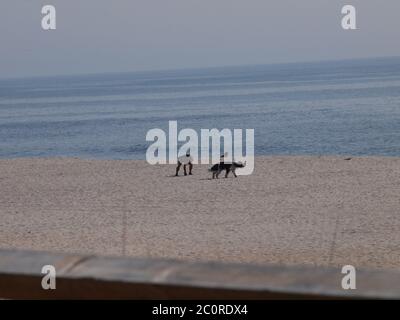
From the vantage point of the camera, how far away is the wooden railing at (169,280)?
1.43 meters

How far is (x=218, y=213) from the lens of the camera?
16.3 metres

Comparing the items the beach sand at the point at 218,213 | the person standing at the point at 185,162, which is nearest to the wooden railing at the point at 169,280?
the beach sand at the point at 218,213

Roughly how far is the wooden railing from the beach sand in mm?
8526

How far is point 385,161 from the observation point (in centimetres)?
2778

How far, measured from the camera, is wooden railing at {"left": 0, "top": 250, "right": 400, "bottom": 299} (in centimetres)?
143

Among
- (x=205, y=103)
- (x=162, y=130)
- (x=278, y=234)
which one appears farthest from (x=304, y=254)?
(x=205, y=103)

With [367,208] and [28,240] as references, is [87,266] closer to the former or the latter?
[28,240]

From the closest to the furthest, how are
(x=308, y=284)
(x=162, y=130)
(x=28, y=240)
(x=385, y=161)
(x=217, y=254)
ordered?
(x=308, y=284) → (x=217, y=254) → (x=28, y=240) → (x=385, y=161) → (x=162, y=130)

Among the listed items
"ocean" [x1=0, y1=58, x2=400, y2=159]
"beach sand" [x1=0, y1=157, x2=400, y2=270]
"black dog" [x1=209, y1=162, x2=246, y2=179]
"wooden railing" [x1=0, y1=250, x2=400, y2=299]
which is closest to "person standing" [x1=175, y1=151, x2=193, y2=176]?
"beach sand" [x1=0, y1=157, x2=400, y2=270]

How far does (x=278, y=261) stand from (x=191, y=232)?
11.6ft

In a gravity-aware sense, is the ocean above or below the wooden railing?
above

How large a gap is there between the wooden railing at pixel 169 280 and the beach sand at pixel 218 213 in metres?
8.53

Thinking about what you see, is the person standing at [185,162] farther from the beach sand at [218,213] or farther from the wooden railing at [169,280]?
the wooden railing at [169,280]

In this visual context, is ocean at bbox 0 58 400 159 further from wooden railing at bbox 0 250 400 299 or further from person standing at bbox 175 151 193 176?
wooden railing at bbox 0 250 400 299
